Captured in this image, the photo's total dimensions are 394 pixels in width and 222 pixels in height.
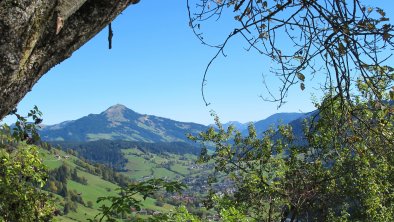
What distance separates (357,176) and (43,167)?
63.3ft

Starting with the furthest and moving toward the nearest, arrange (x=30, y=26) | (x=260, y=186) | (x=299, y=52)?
1. (x=260, y=186)
2. (x=299, y=52)
3. (x=30, y=26)

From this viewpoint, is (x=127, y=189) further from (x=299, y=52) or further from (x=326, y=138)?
(x=326, y=138)

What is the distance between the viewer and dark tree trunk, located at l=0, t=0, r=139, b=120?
182cm

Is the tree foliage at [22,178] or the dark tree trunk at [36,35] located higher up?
the dark tree trunk at [36,35]

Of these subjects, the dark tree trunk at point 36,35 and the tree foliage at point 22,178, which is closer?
the dark tree trunk at point 36,35

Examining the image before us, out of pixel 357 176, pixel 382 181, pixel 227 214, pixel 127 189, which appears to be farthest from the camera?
pixel 382 181

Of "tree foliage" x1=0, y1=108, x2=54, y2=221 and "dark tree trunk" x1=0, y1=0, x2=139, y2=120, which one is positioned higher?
"dark tree trunk" x1=0, y1=0, x2=139, y2=120

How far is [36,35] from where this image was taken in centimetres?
198

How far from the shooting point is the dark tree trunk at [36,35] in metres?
1.82

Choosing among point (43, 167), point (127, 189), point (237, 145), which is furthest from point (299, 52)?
point (237, 145)

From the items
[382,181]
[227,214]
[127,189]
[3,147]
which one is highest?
[3,147]

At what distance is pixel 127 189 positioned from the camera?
6172 millimetres

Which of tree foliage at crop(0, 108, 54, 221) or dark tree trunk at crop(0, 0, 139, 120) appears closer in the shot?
dark tree trunk at crop(0, 0, 139, 120)

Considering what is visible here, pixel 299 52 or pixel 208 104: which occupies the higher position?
pixel 299 52
